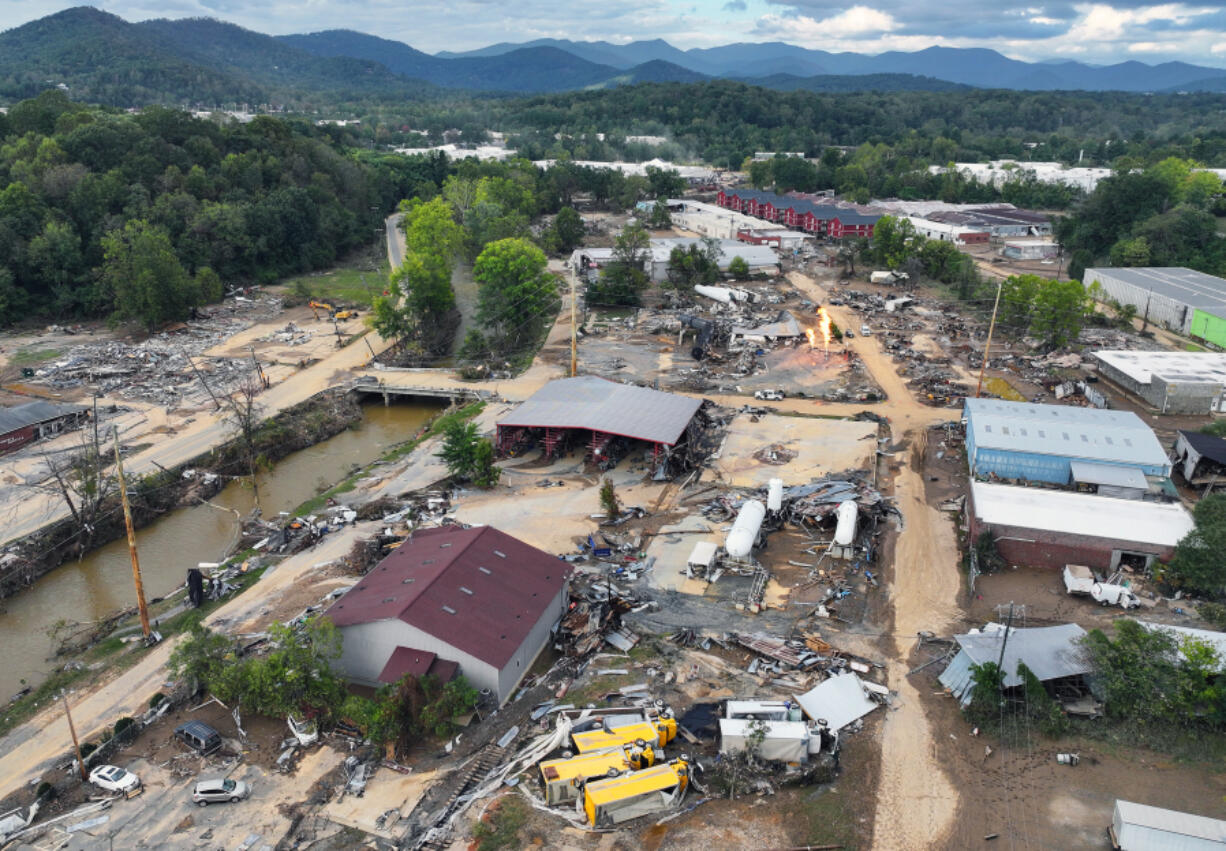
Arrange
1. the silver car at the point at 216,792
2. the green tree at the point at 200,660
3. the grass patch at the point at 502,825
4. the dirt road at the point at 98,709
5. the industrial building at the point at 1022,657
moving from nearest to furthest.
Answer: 1. the grass patch at the point at 502,825
2. the silver car at the point at 216,792
3. the dirt road at the point at 98,709
4. the industrial building at the point at 1022,657
5. the green tree at the point at 200,660

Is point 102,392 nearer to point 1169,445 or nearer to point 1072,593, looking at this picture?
point 1072,593

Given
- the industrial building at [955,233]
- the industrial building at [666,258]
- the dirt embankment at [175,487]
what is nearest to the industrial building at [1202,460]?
the dirt embankment at [175,487]

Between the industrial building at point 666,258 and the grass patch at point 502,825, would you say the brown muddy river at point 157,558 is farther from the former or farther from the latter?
the industrial building at point 666,258

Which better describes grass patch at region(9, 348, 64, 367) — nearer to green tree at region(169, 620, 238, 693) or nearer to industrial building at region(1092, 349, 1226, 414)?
green tree at region(169, 620, 238, 693)

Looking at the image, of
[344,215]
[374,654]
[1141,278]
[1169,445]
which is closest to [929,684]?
[374,654]

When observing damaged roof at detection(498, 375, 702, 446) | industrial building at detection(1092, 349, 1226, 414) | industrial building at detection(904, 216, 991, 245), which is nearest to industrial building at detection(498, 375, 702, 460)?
damaged roof at detection(498, 375, 702, 446)

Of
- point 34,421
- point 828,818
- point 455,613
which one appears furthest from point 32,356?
point 828,818
